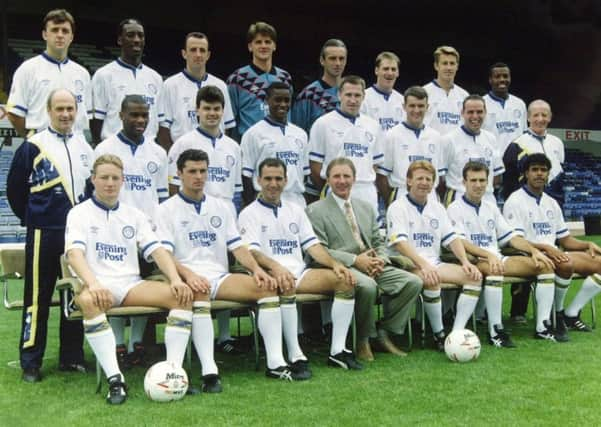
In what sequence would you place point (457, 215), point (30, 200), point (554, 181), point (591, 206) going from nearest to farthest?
point (30, 200) < point (457, 215) < point (554, 181) < point (591, 206)

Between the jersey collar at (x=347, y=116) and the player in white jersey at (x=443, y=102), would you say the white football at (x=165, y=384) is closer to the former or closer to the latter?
the jersey collar at (x=347, y=116)

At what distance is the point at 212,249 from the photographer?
4.97 metres

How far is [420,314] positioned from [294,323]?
1.69 m

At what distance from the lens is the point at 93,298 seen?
13.8 feet

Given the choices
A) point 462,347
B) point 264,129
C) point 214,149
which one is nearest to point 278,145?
point 264,129

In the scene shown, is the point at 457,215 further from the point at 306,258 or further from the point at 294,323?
the point at 294,323

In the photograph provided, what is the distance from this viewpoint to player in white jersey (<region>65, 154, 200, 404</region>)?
13.9ft

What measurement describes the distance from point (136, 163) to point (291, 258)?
1.26m

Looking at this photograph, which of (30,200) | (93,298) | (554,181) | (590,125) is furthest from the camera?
(590,125)

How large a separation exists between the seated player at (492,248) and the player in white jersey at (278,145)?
132 centimetres

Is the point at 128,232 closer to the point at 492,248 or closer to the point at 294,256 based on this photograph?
the point at 294,256

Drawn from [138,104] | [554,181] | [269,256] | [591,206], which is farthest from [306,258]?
[591,206]

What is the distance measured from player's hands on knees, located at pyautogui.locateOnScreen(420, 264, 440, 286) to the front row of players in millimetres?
10

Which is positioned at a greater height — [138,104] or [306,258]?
[138,104]
